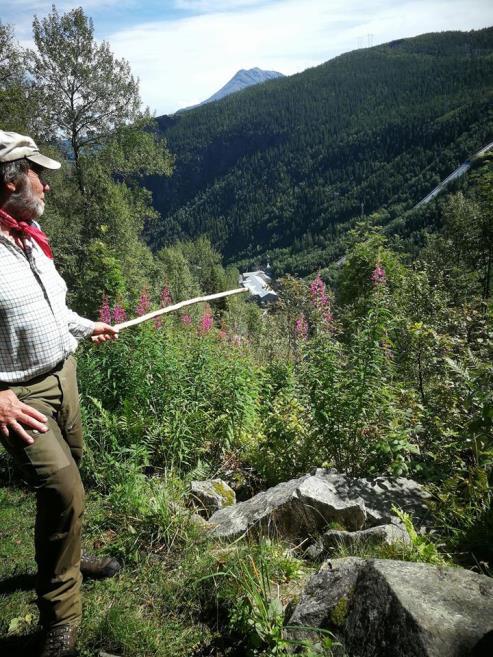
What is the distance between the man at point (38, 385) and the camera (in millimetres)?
2309

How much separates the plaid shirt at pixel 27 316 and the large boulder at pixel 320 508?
1.82 metres

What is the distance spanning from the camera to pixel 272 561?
283cm

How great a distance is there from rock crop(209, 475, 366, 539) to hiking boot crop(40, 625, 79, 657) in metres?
1.10

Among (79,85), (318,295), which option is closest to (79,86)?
(79,85)

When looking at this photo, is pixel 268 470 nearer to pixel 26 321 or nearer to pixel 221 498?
pixel 221 498

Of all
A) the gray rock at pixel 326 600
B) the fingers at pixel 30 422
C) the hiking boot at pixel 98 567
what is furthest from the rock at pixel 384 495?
the fingers at pixel 30 422

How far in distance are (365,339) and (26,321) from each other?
292 centimetres

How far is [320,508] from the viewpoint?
3.32 m

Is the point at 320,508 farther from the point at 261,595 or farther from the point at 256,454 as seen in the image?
the point at 256,454

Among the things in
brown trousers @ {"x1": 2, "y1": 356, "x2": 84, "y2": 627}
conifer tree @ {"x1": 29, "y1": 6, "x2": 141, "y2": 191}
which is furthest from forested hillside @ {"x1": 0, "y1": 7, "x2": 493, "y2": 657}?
conifer tree @ {"x1": 29, "y1": 6, "x2": 141, "y2": 191}

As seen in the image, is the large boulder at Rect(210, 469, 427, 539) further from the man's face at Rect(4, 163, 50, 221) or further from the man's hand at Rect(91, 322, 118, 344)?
the man's face at Rect(4, 163, 50, 221)

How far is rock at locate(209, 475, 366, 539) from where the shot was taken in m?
3.29

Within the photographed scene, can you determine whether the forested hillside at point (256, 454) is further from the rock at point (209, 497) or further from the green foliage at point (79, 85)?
the green foliage at point (79, 85)

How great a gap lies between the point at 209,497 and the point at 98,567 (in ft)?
3.66
